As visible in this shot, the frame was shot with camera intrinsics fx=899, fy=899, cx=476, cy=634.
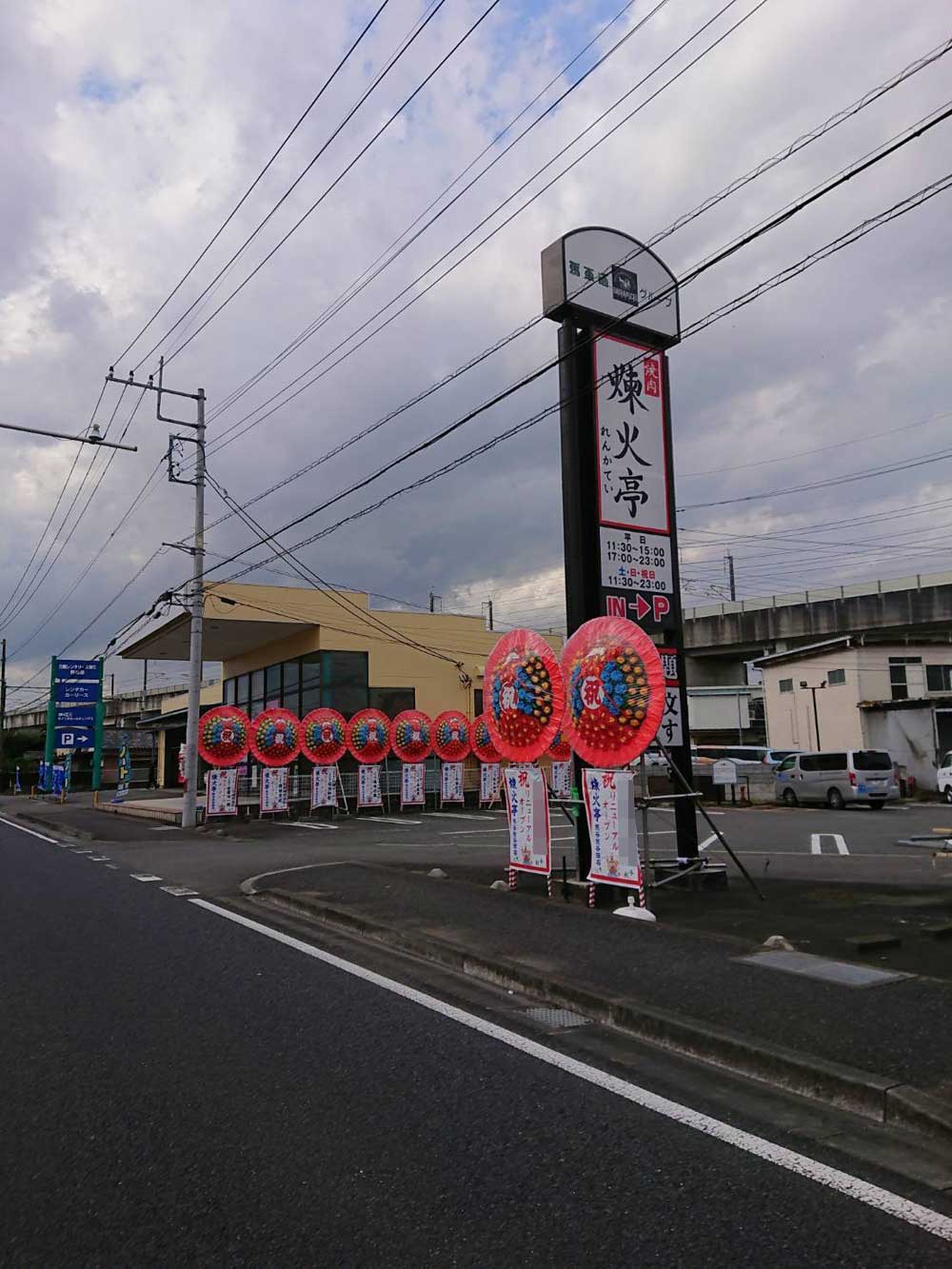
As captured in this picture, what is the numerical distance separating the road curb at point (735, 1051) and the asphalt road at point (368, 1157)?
60 centimetres

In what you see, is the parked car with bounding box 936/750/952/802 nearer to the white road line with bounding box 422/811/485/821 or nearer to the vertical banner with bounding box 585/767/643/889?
the white road line with bounding box 422/811/485/821

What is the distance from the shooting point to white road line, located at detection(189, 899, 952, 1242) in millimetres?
3182

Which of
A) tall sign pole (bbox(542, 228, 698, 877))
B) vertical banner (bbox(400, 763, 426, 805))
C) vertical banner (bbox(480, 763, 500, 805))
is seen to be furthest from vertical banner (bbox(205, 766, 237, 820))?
tall sign pole (bbox(542, 228, 698, 877))

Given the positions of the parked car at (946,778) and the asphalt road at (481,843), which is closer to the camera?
the asphalt road at (481,843)

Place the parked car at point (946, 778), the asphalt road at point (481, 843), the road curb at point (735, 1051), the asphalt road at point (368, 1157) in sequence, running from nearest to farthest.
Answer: the asphalt road at point (368, 1157)
the road curb at point (735, 1051)
the asphalt road at point (481, 843)
the parked car at point (946, 778)

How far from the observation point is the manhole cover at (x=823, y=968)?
579 cm

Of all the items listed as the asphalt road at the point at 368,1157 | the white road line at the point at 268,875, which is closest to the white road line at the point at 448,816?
the white road line at the point at 268,875

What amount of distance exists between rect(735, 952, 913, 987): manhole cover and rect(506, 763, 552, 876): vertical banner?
12.1 feet

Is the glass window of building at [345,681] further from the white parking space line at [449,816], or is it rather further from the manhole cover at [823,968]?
the manhole cover at [823,968]

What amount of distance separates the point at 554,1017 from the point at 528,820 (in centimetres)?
453

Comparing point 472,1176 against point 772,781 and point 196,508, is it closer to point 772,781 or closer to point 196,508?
point 196,508

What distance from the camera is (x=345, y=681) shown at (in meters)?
31.4

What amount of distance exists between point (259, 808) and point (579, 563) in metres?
17.9

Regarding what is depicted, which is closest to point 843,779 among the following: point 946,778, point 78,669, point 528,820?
point 946,778
